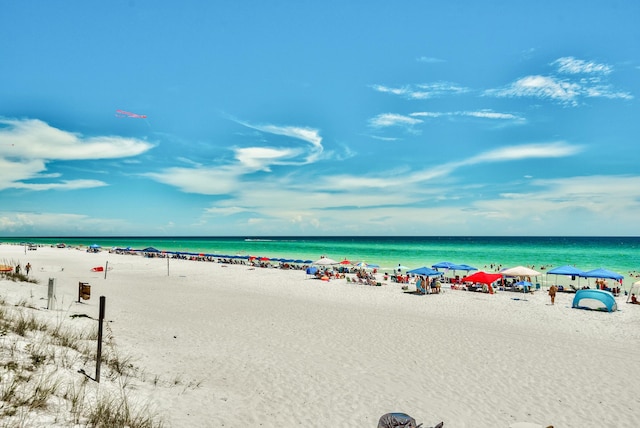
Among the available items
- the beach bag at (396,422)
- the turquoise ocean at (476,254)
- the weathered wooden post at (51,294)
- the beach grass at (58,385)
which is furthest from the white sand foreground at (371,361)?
the turquoise ocean at (476,254)

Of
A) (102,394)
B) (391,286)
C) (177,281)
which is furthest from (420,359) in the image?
(177,281)

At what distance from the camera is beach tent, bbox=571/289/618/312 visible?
63.7ft

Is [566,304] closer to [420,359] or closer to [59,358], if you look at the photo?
[420,359]

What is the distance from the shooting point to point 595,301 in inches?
834

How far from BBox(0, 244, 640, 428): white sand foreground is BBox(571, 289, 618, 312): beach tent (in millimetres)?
689

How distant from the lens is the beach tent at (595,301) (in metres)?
19.4

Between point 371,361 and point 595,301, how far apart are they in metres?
17.6

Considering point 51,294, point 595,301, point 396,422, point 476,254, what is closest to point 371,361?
point 396,422

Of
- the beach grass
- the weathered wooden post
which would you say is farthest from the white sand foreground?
the weathered wooden post

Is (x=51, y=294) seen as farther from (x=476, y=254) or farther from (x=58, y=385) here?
(x=476, y=254)

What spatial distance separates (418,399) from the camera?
8023mm

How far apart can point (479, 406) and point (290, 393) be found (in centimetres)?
392

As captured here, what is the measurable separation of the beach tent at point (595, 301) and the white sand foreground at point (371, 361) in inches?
27.1

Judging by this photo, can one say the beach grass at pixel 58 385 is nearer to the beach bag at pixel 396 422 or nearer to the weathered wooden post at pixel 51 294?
the beach bag at pixel 396 422
